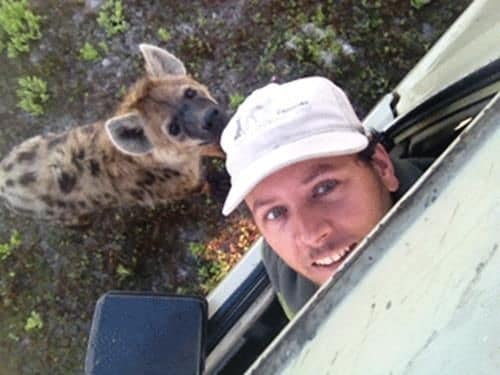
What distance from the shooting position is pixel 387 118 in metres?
2.84

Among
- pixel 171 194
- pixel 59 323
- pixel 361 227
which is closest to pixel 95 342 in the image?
pixel 361 227

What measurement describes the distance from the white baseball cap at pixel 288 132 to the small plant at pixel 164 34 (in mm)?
2477

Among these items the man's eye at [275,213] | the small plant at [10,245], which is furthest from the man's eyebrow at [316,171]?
the small plant at [10,245]

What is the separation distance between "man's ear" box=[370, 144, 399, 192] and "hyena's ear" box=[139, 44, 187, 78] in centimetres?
207

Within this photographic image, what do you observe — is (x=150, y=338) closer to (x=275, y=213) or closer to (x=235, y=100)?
(x=275, y=213)

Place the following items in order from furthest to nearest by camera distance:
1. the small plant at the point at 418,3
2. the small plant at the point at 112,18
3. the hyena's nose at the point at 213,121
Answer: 1. the small plant at the point at 112,18
2. the small plant at the point at 418,3
3. the hyena's nose at the point at 213,121

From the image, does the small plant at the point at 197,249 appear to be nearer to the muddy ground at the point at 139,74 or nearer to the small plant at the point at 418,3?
the muddy ground at the point at 139,74

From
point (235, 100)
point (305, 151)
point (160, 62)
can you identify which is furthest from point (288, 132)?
point (235, 100)

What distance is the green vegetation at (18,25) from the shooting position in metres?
4.64

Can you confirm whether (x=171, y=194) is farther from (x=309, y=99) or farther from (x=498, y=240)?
(x=498, y=240)

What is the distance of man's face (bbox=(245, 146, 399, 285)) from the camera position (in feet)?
6.10

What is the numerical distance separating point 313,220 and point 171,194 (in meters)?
2.31

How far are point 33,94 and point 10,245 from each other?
0.94 m

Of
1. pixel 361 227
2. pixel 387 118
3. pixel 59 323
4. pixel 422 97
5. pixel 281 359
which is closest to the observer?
pixel 281 359
